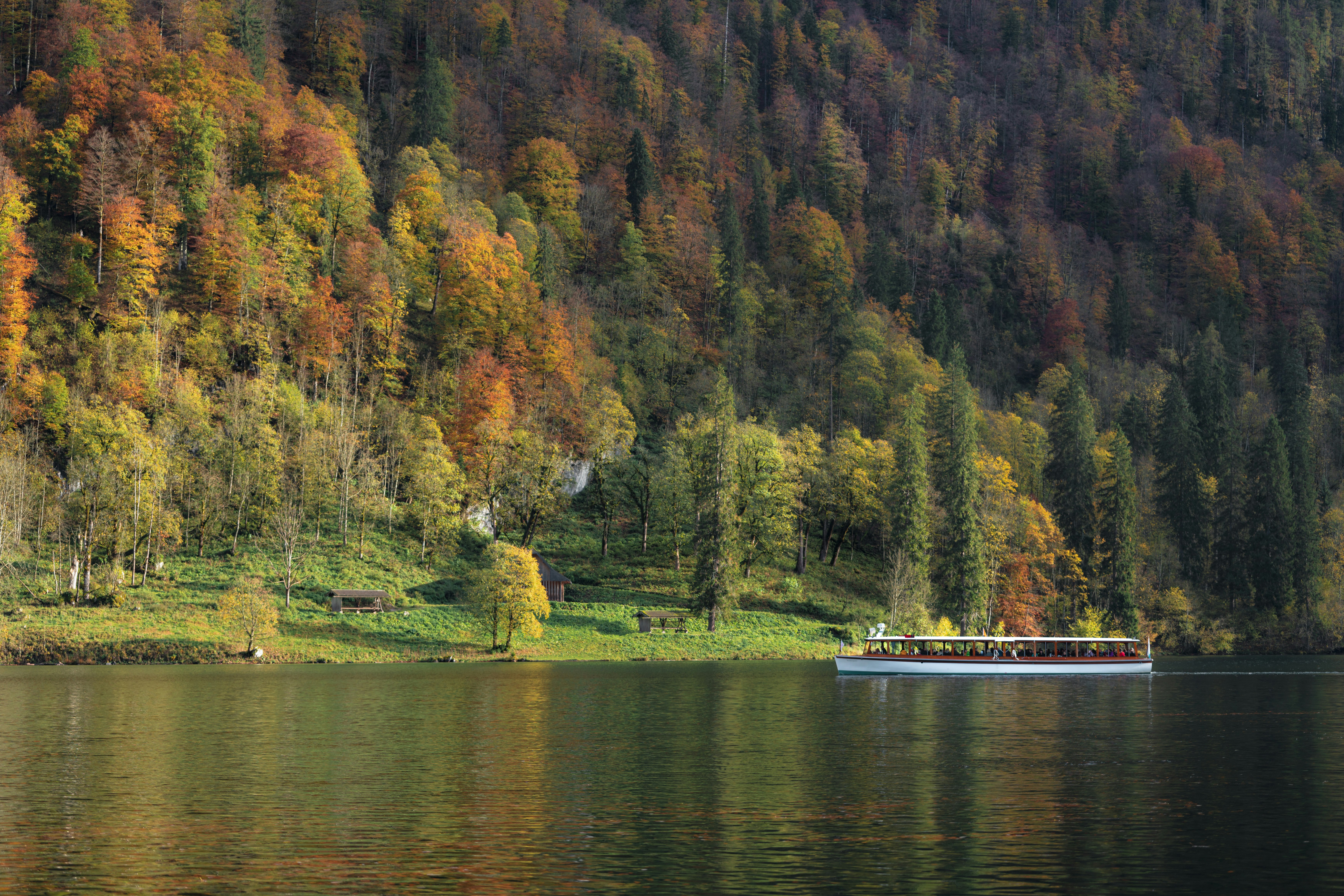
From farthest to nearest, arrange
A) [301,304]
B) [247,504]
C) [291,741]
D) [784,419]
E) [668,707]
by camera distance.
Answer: [784,419]
[301,304]
[247,504]
[668,707]
[291,741]

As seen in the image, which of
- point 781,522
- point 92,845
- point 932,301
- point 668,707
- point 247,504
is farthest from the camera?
point 932,301

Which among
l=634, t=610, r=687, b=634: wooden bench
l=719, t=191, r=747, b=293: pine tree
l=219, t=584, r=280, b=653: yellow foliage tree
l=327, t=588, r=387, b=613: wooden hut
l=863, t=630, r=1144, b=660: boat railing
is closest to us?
l=219, t=584, r=280, b=653: yellow foliage tree

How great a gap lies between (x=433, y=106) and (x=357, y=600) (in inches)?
4037

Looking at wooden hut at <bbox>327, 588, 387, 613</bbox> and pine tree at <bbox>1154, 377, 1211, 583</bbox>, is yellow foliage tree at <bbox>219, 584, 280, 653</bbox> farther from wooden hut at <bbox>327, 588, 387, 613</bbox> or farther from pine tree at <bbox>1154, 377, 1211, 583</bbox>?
pine tree at <bbox>1154, 377, 1211, 583</bbox>

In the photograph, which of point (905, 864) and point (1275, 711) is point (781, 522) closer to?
point (1275, 711)

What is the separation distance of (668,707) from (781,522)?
6413cm

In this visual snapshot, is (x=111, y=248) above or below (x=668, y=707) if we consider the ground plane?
above

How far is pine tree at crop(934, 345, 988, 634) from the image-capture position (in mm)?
113062

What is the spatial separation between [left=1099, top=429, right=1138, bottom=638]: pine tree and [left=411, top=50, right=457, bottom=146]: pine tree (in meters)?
105

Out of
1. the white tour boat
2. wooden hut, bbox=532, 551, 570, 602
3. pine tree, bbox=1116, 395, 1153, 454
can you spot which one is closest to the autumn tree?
wooden hut, bbox=532, 551, 570, 602

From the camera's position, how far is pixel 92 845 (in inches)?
1073

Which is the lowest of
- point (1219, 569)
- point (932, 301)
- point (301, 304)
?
point (1219, 569)

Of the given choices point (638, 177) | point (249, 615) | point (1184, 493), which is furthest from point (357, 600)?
point (638, 177)

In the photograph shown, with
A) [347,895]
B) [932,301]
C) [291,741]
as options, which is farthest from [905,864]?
[932,301]
